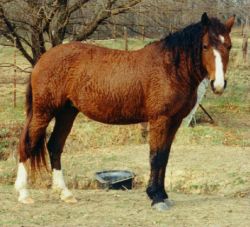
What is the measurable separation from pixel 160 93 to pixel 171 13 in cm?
660

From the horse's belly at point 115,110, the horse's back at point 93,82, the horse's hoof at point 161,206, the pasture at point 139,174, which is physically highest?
the horse's back at point 93,82

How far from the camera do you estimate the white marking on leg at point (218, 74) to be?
5.42m

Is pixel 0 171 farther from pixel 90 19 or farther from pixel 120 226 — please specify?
pixel 90 19

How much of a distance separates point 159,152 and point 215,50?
4.16 feet

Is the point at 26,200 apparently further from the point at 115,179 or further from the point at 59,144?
the point at 115,179

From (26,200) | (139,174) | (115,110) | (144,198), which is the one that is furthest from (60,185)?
(139,174)

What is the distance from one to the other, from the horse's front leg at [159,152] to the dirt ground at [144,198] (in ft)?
0.45

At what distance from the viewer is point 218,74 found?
5.47 meters

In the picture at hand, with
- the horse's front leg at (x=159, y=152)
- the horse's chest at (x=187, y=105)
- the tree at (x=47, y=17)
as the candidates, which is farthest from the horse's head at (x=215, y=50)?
the tree at (x=47, y=17)

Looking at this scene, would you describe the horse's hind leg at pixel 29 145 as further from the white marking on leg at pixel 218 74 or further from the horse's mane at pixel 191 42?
the white marking on leg at pixel 218 74

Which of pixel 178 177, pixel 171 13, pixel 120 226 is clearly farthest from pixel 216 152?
pixel 120 226

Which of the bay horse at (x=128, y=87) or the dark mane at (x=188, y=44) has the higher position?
the dark mane at (x=188, y=44)

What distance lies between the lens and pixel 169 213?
6148mm

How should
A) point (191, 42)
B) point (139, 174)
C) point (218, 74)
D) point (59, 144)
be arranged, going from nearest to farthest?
point (218, 74) < point (191, 42) < point (59, 144) < point (139, 174)
